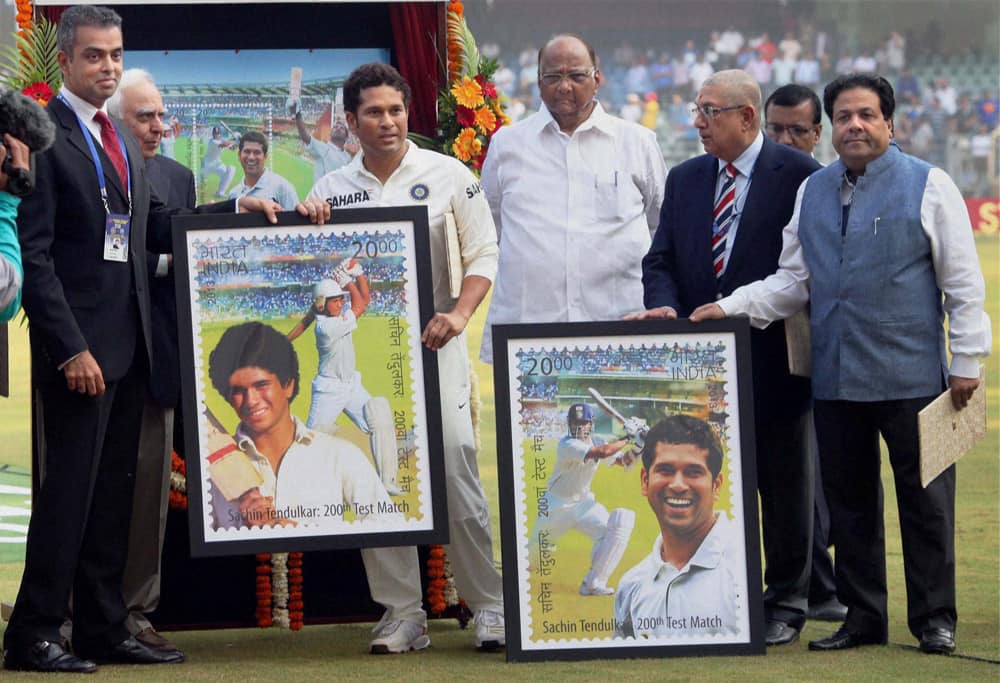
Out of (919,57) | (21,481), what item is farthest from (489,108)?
(919,57)

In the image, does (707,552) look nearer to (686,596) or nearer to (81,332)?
(686,596)

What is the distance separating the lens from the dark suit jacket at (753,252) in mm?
4668

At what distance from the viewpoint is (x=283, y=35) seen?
533 centimetres

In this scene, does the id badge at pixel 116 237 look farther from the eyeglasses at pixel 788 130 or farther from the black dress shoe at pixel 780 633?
the eyeglasses at pixel 788 130

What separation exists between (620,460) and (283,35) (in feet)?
6.61

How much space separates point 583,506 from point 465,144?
1449 millimetres

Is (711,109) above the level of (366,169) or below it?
above

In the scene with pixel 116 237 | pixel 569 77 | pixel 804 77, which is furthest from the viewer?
pixel 804 77

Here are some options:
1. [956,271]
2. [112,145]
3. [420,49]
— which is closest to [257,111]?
[420,49]

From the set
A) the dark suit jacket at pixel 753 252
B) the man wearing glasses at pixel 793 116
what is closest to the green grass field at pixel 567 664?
the dark suit jacket at pixel 753 252

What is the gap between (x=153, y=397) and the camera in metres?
4.49

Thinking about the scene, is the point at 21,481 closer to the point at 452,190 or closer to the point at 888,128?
the point at 452,190

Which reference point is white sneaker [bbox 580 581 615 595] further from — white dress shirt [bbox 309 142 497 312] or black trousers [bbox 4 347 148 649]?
black trousers [bbox 4 347 148 649]

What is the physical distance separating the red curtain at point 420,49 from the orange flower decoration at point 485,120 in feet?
0.61
